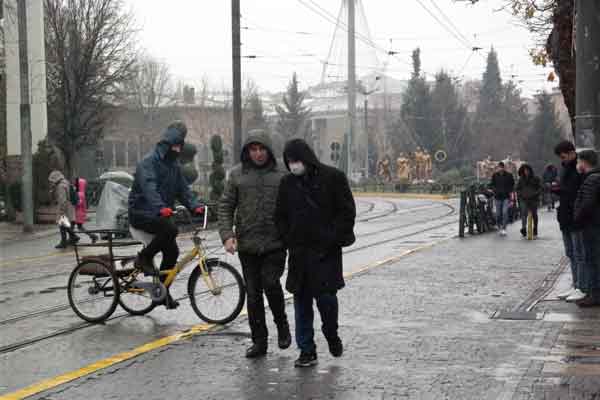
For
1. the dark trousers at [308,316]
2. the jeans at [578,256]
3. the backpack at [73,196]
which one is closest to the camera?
the dark trousers at [308,316]

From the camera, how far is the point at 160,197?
880 centimetres

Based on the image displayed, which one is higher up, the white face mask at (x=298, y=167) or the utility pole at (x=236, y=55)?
the utility pole at (x=236, y=55)

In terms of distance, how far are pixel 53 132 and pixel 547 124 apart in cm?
4914

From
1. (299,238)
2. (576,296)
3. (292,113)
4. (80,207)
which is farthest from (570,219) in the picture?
(292,113)

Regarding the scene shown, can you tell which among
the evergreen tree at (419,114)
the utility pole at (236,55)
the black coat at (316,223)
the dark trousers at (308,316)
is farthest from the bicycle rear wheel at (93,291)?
the evergreen tree at (419,114)

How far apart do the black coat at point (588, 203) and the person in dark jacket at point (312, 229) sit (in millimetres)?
3638

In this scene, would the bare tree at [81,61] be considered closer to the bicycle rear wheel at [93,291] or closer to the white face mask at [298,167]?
the bicycle rear wheel at [93,291]

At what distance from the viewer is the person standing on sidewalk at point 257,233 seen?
7.36m

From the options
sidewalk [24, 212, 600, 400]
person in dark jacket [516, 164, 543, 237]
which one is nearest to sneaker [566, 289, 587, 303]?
sidewalk [24, 212, 600, 400]

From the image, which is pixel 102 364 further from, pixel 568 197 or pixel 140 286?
pixel 568 197

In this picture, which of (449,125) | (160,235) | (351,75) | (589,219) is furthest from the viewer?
(449,125)

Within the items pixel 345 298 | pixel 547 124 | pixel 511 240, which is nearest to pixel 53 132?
pixel 511 240

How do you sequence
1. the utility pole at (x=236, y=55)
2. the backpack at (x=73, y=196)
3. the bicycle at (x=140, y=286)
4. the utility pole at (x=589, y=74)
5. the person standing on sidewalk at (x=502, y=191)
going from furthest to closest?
the utility pole at (x=236, y=55), the person standing on sidewalk at (x=502, y=191), the backpack at (x=73, y=196), the utility pole at (x=589, y=74), the bicycle at (x=140, y=286)

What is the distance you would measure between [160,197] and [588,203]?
4.14m
